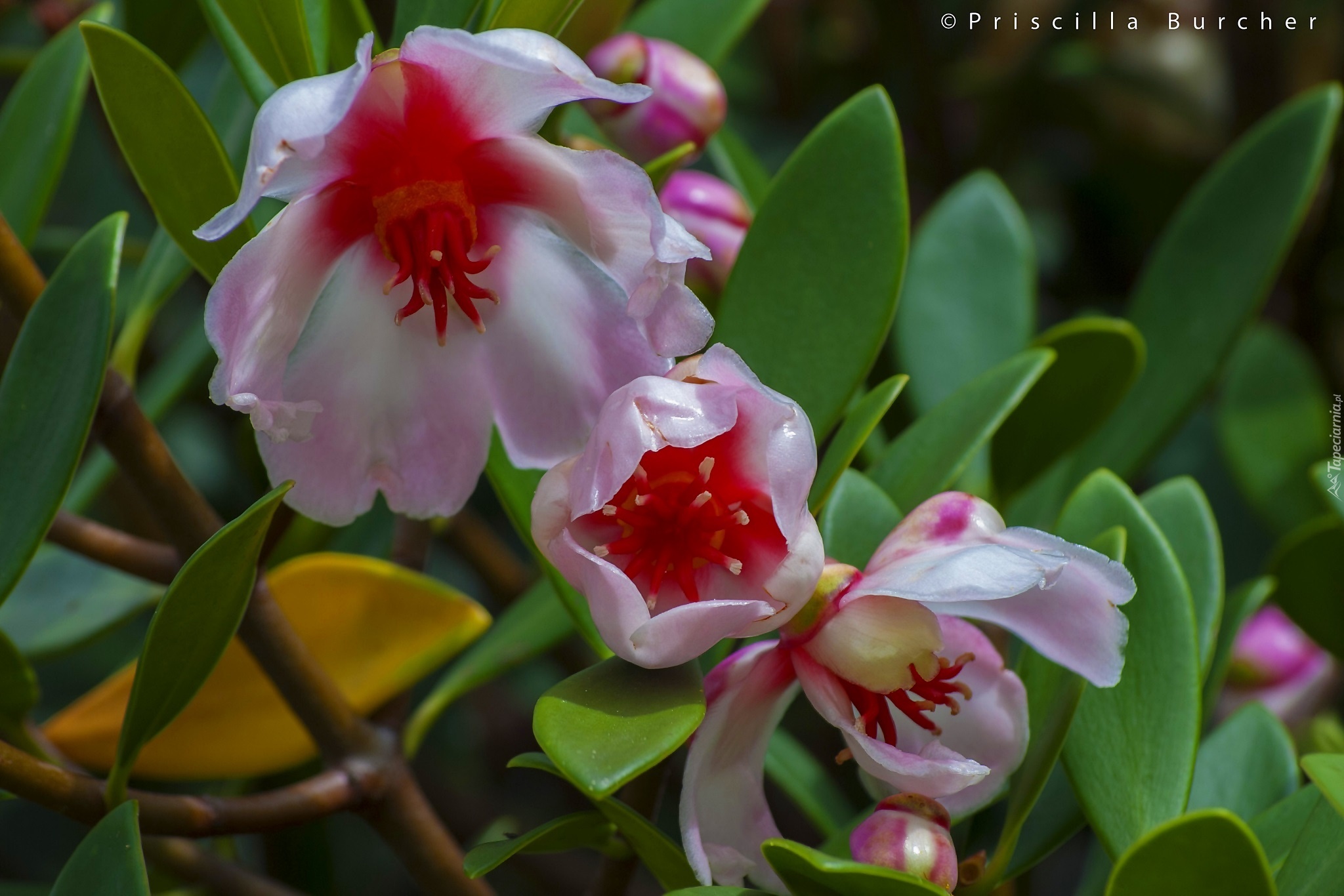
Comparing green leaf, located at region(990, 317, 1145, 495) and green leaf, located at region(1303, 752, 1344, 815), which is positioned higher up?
green leaf, located at region(1303, 752, 1344, 815)

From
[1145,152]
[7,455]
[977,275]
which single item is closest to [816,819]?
[977,275]

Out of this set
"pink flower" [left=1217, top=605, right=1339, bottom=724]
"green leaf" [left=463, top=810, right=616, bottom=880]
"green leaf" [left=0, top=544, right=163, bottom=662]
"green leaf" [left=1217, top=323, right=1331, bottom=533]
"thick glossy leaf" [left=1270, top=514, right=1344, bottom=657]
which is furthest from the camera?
"pink flower" [left=1217, top=605, right=1339, bottom=724]

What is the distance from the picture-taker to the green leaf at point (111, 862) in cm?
63

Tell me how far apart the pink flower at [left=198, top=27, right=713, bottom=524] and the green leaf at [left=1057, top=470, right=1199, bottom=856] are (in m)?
0.31

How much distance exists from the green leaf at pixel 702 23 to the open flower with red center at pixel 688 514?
0.58 m

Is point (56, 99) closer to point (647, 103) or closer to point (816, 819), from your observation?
point (647, 103)

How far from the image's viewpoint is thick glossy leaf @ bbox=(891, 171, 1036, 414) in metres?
1.18

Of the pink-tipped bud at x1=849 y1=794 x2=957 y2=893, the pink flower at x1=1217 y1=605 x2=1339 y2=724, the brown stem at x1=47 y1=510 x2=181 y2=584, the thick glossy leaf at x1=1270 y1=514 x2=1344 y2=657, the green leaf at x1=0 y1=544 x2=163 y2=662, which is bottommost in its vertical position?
the pink flower at x1=1217 y1=605 x2=1339 y2=724

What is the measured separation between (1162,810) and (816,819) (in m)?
0.38

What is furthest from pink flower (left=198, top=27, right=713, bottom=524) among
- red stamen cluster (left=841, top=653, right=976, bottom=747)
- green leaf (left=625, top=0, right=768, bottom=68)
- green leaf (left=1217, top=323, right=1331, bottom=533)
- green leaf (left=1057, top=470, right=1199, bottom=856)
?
green leaf (left=1217, top=323, right=1331, bottom=533)

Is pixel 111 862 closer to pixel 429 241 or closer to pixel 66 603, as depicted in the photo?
pixel 429 241

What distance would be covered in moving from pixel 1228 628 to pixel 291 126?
2.49ft

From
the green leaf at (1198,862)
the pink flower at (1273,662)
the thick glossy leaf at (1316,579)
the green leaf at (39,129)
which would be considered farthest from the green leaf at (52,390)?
the pink flower at (1273,662)

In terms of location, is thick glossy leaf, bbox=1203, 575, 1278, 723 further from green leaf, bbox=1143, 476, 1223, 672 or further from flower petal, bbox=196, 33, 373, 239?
flower petal, bbox=196, 33, 373, 239
